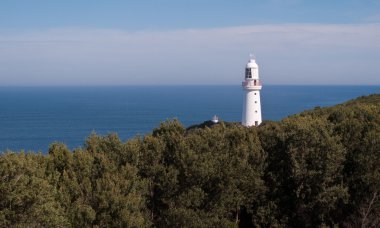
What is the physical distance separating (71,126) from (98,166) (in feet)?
320

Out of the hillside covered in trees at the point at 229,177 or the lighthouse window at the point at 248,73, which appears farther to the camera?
the lighthouse window at the point at 248,73

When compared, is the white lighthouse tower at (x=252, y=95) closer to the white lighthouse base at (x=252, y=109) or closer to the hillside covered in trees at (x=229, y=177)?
the white lighthouse base at (x=252, y=109)

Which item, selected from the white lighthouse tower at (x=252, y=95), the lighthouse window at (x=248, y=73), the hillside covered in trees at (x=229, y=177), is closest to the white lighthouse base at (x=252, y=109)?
the white lighthouse tower at (x=252, y=95)

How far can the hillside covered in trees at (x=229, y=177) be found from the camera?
19.4m

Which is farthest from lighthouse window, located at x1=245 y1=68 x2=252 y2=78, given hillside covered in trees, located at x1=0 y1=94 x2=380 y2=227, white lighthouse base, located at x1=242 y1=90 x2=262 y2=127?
hillside covered in trees, located at x1=0 y1=94 x2=380 y2=227

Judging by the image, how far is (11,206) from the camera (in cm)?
1553

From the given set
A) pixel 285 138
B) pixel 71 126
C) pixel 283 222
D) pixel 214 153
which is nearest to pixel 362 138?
pixel 285 138

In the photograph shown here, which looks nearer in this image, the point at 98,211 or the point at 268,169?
the point at 98,211

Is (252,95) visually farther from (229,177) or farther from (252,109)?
(229,177)

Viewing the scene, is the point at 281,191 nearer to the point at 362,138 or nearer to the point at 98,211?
the point at 362,138

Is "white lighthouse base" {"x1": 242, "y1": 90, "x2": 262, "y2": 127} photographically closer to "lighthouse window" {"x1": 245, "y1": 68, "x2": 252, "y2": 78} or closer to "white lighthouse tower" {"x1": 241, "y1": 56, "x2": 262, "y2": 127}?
"white lighthouse tower" {"x1": 241, "y1": 56, "x2": 262, "y2": 127}

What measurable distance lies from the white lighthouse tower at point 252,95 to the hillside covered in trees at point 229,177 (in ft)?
92.9

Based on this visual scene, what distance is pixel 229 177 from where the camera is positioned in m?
22.1

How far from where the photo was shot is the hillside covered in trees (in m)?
19.4
